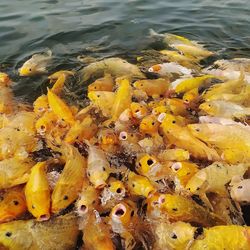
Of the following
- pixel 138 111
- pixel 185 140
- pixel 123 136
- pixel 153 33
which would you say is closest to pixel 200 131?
pixel 185 140

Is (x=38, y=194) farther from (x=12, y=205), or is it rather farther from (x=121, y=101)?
(x=121, y=101)

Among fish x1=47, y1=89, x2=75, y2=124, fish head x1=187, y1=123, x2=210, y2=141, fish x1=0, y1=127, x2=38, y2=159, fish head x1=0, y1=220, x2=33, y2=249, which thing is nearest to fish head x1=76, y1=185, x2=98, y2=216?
fish head x1=0, y1=220, x2=33, y2=249

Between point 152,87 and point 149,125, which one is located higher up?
point 149,125

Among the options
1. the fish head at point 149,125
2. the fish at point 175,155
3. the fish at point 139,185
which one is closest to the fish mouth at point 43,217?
the fish at point 139,185

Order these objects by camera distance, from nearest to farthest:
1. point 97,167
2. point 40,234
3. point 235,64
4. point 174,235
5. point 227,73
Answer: point 174,235 → point 40,234 → point 97,167 → point 227,73 → point 235,64

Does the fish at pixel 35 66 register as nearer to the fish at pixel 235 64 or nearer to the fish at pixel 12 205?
the fish at pixel 235 64

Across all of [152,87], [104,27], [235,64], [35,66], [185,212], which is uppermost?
[185,212]

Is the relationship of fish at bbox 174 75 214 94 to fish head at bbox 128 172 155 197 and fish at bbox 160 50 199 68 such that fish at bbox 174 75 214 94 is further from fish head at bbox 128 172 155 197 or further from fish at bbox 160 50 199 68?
fish head at bbox 128 172 155 197
